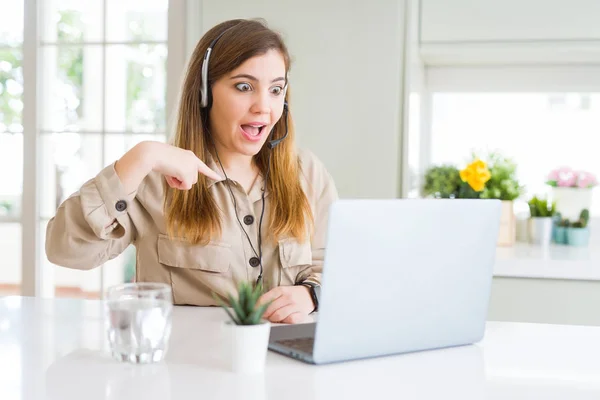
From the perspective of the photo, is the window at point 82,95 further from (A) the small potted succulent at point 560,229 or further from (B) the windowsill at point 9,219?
(A) the small potted succulent at point 560,229

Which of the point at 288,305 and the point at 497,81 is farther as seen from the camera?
the point at 497,81

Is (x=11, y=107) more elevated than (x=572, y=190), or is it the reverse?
(x=11, y=107)

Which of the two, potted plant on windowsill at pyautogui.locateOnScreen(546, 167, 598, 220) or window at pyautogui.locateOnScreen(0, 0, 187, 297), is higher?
window at pyautogui.locateOnScreen(0, 0, 187, 297)

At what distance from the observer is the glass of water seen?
100 centimetres

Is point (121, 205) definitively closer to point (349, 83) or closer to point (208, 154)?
point (208, 154)

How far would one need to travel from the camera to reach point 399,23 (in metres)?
2.51

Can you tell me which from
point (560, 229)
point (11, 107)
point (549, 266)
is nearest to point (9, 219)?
point (11, 107)

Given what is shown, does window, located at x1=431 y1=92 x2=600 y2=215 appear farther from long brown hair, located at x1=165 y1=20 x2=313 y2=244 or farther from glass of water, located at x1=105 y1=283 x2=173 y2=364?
glass of water, located at x1=105 y1=283 x2=173 y2=364

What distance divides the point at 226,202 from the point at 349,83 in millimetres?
1012

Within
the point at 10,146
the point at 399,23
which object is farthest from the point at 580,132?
the point at 10,146

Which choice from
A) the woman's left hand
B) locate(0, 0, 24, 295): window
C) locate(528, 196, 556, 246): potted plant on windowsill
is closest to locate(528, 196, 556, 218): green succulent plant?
locate(528, 196, 556, 246): potted plant on windowsill

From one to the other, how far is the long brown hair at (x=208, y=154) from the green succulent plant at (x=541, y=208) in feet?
4.62

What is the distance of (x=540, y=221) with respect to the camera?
9.24ft

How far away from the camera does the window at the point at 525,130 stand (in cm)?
311
